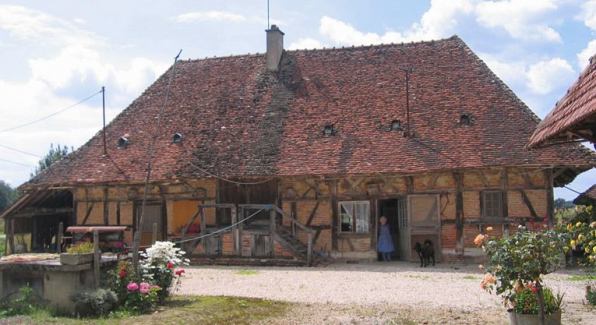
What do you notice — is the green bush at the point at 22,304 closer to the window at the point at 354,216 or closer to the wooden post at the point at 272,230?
the wooden post at the point at 272,230

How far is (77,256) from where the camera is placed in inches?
379

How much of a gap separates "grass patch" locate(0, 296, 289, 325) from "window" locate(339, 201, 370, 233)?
7277mm

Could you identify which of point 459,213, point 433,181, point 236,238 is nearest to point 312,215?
point 236,238

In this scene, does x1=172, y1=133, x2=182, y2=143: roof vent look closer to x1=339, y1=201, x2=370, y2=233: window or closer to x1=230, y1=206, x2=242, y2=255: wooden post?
x1=230, y1=206, x2=242, y2=255: wooden post

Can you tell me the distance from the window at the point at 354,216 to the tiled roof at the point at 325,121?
1367 mm

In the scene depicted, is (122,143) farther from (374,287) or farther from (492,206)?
(492,206)

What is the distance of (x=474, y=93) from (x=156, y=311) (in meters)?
13.2

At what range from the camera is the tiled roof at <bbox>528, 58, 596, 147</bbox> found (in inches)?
211

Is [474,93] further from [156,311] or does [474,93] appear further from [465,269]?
[156,311]

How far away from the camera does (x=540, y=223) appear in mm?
16844

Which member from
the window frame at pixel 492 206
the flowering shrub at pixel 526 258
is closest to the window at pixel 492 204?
the window frame at pixel 492 206

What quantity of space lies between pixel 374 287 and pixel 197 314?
4790 millimetres

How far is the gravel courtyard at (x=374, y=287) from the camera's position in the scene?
33.9 feet

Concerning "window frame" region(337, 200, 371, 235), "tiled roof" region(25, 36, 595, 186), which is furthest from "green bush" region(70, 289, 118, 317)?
"window frame" region(337, 200, 371, 235)
